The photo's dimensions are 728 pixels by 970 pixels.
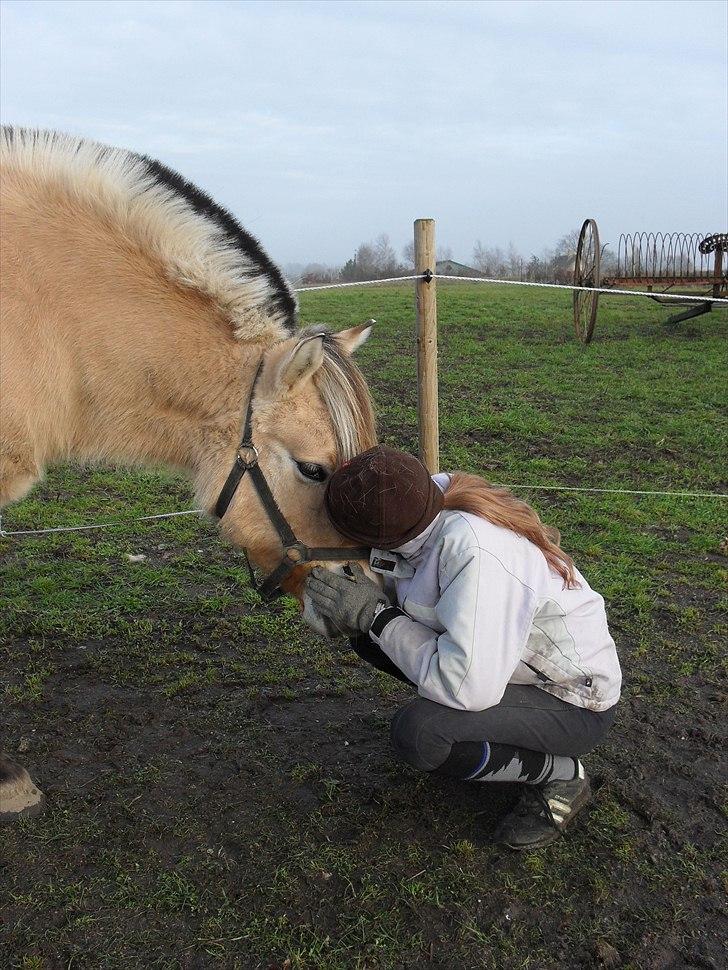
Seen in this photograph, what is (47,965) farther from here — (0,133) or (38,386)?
(0,133)

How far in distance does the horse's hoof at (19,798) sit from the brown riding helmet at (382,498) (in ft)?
4.65

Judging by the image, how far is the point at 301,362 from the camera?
7.60 ft

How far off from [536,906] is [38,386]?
214 cm

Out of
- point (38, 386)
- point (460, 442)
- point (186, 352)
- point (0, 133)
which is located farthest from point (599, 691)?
point (460, 442)

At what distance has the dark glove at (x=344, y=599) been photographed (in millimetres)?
2410

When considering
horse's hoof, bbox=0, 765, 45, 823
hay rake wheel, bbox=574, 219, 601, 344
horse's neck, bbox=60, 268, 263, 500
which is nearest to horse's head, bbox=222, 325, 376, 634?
horse's neck, bbox=60, 268, 263, 500

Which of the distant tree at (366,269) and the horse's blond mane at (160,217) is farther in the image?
the distant tree at (366,269)

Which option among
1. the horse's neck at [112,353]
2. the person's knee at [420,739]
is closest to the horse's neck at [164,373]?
the horse's neck at [112,353]

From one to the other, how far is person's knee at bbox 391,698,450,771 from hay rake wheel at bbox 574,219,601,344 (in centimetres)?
943

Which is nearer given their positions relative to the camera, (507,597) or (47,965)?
(47,965)

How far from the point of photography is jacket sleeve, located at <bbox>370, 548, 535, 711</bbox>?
222cm

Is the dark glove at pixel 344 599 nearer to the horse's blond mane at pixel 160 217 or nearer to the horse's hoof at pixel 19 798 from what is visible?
the horse's blond mane at pixel 160 217

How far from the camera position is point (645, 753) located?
9.77 feet

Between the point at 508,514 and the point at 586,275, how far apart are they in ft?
34.2
